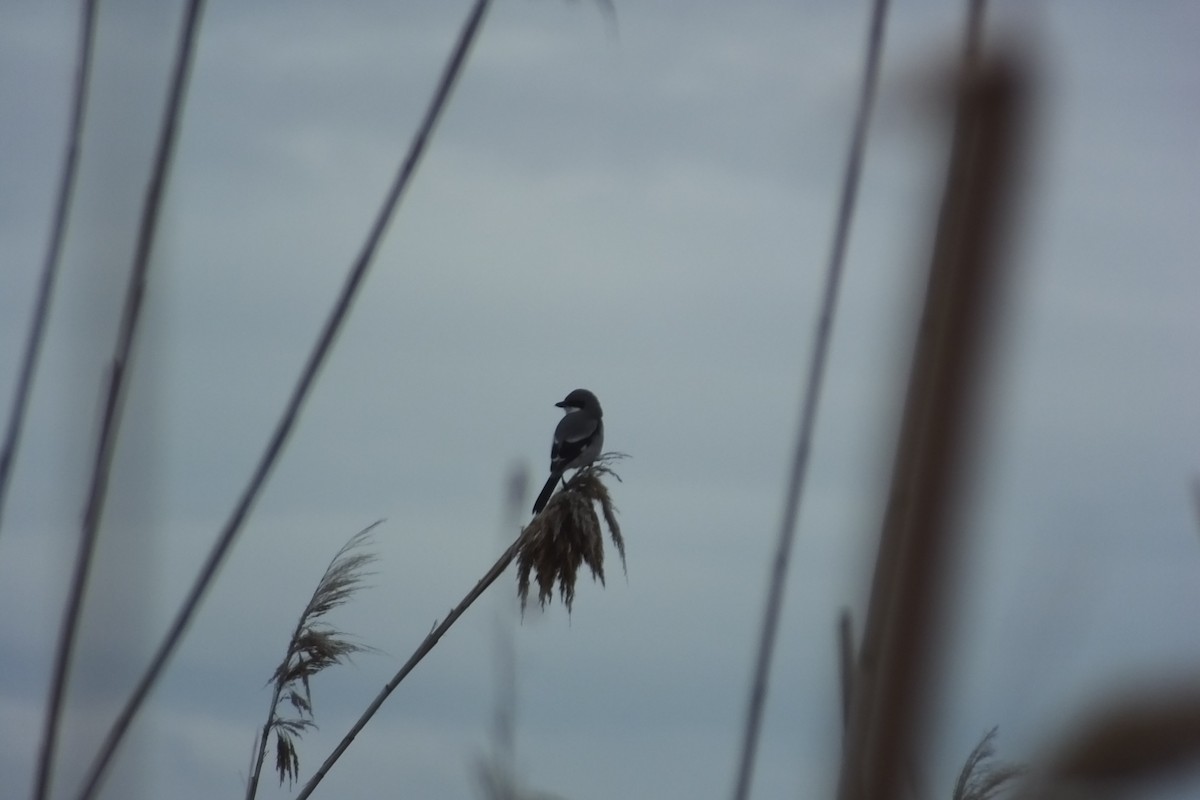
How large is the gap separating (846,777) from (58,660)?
1609 millimetres

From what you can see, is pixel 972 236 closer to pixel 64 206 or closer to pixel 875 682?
pixel 875 682

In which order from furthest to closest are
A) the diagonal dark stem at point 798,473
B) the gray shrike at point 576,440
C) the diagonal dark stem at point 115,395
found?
the gray shrike at point 576,440 < the diagonal dark stem at point 115,395 < the diagonal dark stem at point 798,473

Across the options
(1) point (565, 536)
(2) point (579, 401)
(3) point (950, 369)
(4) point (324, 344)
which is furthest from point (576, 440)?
(3) point (950, 369)

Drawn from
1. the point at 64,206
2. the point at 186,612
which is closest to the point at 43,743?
the point at 186,612

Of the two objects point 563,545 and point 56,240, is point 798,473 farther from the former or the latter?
point 563,545

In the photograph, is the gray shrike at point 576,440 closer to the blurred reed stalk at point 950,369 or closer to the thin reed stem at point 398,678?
the thin reed stem at point 398,678

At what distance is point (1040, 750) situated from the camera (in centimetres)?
66

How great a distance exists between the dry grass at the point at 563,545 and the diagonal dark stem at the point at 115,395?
3222mm

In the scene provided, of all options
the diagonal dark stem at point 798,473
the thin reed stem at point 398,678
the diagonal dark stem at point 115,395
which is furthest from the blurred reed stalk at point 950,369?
the thin reed stem at point 398,678

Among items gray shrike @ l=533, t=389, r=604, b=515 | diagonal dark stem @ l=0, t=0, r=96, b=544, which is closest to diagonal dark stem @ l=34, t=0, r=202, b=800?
diagonal dark stem @ l=0, t=0, r=96, b=544

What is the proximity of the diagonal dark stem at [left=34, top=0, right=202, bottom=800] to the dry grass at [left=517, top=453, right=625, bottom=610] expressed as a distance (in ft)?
10.6

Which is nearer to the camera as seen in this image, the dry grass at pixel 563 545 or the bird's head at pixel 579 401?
the dry grass at pixel 563 545

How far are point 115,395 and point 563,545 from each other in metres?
3.38

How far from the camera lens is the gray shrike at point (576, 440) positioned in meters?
11.7
